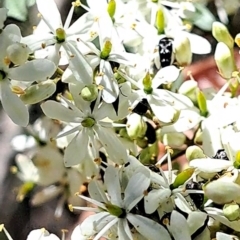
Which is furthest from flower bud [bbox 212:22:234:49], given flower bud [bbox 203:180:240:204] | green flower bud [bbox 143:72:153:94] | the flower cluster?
flower bud [bbox 203:180:240:204]

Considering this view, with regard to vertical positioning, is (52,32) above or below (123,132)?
above

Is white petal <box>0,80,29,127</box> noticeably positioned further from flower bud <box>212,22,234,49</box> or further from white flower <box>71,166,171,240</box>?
flower bud <box>212,22,234,49</box>

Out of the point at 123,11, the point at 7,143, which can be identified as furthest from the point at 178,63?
the point at 7,143

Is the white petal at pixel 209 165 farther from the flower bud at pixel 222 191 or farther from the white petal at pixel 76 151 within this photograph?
the white petal at pixel 76 151

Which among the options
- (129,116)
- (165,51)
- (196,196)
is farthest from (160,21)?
(196,196)

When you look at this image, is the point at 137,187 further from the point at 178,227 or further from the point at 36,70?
the point at 36,70

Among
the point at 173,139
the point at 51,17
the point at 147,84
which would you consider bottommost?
the point at 173,139
